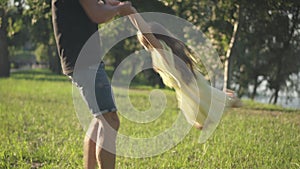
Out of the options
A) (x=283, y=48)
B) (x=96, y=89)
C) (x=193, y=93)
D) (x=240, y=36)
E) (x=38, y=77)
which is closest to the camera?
(x=96, y=89)

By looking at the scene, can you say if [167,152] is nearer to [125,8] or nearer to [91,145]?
[91,145]

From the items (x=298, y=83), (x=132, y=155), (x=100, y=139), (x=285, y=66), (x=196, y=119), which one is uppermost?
(x=100, y=139)

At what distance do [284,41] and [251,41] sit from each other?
5.86 feet

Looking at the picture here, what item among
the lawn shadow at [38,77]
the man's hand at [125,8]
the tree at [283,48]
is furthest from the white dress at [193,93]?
the lawn shadow at [38,77]

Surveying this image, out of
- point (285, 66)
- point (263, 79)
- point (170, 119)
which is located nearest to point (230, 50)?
point (170, 119)

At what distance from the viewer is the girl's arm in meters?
3.83

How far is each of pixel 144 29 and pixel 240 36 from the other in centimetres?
1518

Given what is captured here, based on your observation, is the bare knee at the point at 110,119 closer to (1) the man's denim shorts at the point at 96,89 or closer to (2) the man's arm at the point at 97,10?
(1) the man's denim shorts at the point at 96,89

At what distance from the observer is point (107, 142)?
11.3 feet

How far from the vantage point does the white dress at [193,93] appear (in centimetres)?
426

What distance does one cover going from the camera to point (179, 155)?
5.38 meters

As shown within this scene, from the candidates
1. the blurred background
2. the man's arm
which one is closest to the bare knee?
the man's arm

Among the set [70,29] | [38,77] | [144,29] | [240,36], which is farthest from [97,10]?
[38,77]

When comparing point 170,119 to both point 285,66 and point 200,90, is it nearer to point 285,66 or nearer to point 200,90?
point 200,90
